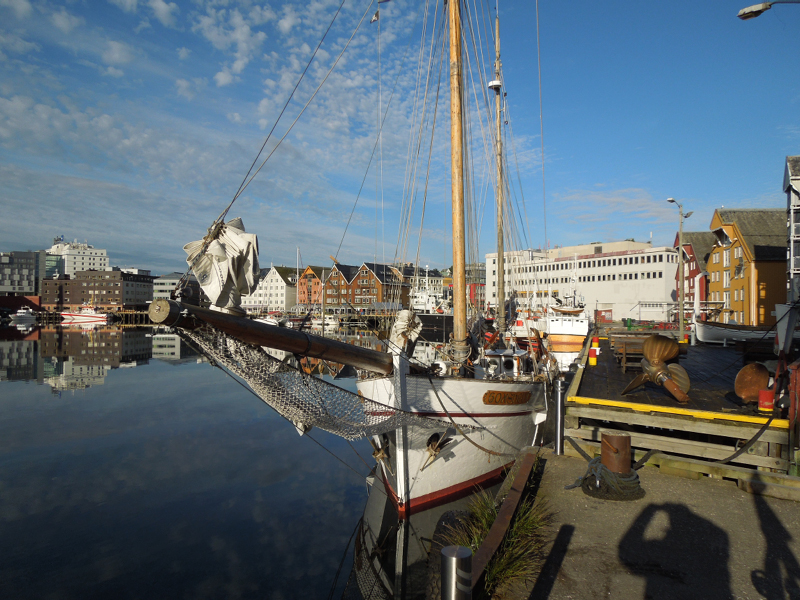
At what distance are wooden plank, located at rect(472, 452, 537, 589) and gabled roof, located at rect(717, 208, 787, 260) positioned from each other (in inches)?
1456

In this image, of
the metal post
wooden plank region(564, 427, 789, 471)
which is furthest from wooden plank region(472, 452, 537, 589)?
wooden plank region(564, 427, 789, 471)

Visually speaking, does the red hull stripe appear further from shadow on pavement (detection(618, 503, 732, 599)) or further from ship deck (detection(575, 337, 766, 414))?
shadow on pavement (detection(618, 503, 732, 599))

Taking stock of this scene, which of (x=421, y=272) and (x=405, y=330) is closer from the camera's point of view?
(x=405, y=330)

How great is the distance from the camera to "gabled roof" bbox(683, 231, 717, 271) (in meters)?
47.4

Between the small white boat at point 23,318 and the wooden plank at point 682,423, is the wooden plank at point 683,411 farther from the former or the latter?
the small white boat at point 23,318

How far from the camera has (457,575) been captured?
335cm

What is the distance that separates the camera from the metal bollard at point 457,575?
334 centimetres

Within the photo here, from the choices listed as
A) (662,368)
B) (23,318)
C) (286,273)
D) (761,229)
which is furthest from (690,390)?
(23,318)

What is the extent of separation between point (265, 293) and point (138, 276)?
45401 millimetres

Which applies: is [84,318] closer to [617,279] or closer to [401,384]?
[617,279]

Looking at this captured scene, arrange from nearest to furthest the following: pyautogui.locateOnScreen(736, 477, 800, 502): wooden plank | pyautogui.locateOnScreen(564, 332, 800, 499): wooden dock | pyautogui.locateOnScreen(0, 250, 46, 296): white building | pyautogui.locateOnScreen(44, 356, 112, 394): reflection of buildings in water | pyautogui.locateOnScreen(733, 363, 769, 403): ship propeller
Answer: pyautogui.locateOnScreen(736, 477, 800, 502): wooden plank, pyautogui.locateOnScreen(564, 332, 800, 499): wooden dock, pyautogui.locateOnScreen(733, 363, 769, 403): ship propeller, pyautogui.locateOnScreen(44, 356, 112, 394): reflection of buildings in water, pyautogui.locateOnScreen(0, 250, 46, 296): white building

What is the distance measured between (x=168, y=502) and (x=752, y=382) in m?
13.8

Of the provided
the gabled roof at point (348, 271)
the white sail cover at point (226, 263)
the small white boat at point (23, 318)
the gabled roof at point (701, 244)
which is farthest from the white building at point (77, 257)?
the white sail cover at point (226, 263)

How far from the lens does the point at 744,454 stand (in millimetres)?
7586
